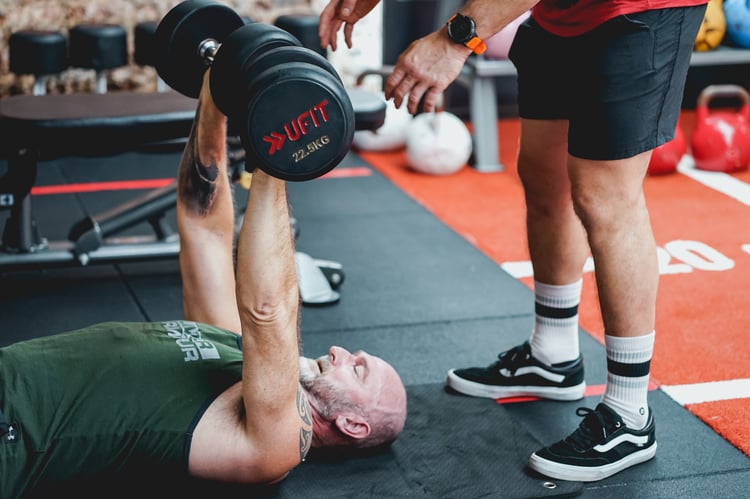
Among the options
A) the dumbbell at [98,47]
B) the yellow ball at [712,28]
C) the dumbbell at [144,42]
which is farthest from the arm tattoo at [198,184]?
the yellow ball at [712,28]

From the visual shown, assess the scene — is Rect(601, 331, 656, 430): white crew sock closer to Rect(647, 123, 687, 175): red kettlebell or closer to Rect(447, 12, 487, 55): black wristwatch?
Rect(447, 12, 487, 55): black wristwatch

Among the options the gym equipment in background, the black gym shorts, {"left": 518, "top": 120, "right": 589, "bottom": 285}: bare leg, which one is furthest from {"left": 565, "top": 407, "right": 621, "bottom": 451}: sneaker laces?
the gym equipment in background

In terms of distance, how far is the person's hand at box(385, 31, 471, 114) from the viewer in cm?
165

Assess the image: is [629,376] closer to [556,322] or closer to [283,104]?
[556,322]

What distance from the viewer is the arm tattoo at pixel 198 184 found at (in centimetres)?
185

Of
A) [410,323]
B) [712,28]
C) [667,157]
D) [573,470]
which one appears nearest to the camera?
[573,470]

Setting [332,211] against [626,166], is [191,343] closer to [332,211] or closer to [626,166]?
[626,166]

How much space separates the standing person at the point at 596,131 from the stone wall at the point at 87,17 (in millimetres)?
2559

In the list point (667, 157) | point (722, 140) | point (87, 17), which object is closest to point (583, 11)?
point (667, 157)

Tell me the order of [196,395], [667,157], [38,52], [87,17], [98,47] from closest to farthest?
[196,395] < [38,52] < [98,47] < [667,157] < [87,17]

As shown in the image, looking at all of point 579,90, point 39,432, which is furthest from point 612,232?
point 39,432

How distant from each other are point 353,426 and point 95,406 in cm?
47

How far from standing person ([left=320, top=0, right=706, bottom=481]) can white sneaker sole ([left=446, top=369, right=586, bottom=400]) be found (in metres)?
0.24

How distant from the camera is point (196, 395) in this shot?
5.23 ft
